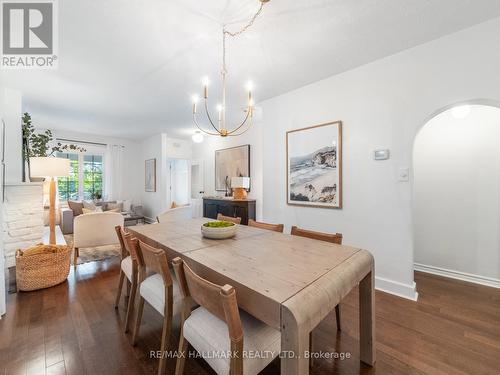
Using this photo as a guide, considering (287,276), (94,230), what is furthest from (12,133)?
(287,276)

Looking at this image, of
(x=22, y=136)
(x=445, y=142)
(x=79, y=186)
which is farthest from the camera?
(x=79, y=186)

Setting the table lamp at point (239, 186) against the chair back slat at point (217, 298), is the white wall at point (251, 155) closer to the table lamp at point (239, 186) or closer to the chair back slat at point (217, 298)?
the table lamp at point (239, 186)

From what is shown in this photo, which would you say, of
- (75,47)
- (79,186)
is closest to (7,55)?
(75,47)

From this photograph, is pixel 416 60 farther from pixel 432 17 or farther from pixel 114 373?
pixel 114 373

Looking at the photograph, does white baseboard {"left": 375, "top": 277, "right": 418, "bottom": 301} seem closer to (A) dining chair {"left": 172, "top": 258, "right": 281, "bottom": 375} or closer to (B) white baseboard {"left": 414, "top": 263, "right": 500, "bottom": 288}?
(B) white baseboard {"left": 414, "top": 263, "right": 500, "bottom": 288}

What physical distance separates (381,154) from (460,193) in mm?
1293

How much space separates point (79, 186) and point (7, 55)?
15.2 ft

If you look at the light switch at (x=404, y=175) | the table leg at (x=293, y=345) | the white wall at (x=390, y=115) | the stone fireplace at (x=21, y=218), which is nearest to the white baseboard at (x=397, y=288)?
the white wall at (x=390, y=115)

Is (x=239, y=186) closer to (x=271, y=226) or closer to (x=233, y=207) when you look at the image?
(x=233, y=207)

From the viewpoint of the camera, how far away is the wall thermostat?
2.38 metres

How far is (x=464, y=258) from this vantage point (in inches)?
106

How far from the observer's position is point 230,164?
17.6 feet

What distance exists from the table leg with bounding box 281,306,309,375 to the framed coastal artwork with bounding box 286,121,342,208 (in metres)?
2.14

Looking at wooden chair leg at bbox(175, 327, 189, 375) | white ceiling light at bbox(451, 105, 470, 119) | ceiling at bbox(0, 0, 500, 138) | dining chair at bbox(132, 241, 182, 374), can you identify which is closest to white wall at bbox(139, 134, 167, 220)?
ceiling at bbox(0, 0, 500, 138)
